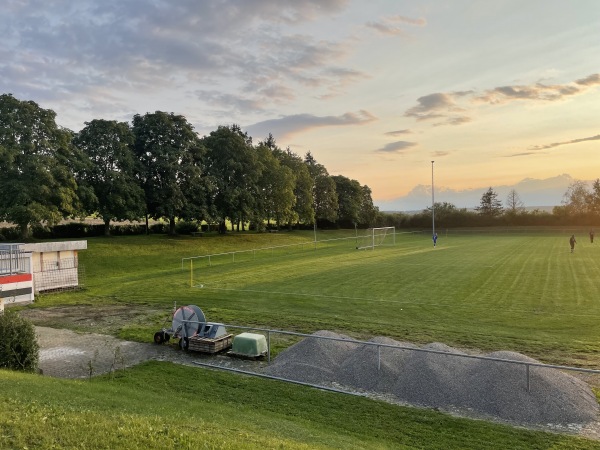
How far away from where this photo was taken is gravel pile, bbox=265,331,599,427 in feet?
32.1

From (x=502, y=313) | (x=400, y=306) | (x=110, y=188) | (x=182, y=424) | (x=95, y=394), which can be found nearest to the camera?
(x=182, y=424)

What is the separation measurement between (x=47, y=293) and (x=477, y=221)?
303 ft

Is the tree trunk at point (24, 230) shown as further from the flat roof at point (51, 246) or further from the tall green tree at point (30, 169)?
the flat roof at point (51, 246)

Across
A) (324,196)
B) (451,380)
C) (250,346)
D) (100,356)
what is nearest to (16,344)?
(100,356)

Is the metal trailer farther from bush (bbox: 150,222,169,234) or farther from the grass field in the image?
bush (bbox: 150,222,169,234)

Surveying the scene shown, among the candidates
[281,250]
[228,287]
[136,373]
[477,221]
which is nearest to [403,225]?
[477,221]

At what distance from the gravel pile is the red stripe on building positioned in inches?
677

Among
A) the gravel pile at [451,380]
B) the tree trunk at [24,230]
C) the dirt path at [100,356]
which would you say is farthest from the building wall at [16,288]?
the gravel pile at [451,380]

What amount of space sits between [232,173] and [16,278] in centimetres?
3766

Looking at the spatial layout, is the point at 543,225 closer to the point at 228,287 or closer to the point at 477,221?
the point at 477,221

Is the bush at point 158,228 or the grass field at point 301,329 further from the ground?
the bush at point 158,228

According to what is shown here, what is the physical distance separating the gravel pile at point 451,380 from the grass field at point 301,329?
755 millimetres

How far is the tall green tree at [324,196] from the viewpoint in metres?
89.8

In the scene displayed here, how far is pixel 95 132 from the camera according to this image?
158ft
